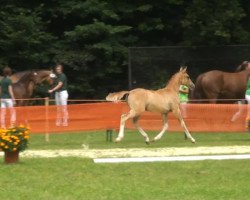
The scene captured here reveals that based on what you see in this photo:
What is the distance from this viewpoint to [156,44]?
107 ft

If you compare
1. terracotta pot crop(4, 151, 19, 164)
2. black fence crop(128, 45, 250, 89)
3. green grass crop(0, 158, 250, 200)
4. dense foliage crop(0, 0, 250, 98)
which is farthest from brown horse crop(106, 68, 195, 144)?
dense foliage crop(0, 0, 250, 98)

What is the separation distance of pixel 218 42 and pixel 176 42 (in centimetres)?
321

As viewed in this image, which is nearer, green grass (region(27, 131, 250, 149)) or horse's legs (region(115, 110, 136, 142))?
green grass (region(27, 131, 250, 149))

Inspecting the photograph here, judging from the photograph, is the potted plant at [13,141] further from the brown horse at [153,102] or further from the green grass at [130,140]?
the brown horse at [153,102]

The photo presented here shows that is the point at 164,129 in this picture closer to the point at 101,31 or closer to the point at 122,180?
the point at 122,180

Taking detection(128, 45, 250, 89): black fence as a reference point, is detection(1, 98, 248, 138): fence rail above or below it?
below

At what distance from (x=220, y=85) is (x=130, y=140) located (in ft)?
24.7

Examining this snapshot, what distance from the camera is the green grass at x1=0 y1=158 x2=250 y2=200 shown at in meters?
10.2

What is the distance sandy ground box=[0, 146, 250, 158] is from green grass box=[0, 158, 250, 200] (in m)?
1.20

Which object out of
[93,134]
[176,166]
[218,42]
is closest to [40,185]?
[176,166]

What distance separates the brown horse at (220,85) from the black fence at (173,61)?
0.94 metres

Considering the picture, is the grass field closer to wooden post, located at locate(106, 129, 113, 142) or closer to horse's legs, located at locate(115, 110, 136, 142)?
horse's legs, located at locate(115, 110, 136, 142)

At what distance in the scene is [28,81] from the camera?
25.3m

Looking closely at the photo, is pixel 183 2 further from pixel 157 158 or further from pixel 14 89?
pixel 157 158
